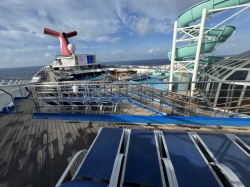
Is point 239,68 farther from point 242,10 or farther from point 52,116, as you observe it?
point 52,116

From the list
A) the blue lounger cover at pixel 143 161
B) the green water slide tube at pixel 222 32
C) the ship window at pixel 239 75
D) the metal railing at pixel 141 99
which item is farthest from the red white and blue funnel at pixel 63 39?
the blue lounger cover at pixel 143 161

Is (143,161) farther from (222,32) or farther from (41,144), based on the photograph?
(222,32)

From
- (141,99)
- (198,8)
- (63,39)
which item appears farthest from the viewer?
(63,39)

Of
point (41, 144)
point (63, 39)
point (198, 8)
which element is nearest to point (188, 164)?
point (41, 144)

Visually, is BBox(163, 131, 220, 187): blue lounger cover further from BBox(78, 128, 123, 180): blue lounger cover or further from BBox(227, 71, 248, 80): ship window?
BBox(227, 71, 248, 80): ship window

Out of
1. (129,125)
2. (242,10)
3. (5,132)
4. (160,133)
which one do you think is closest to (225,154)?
(160,133)

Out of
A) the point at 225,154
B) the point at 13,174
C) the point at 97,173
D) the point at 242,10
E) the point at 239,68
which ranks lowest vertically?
the point at 13,174

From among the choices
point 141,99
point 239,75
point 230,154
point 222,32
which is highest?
point 222,32
